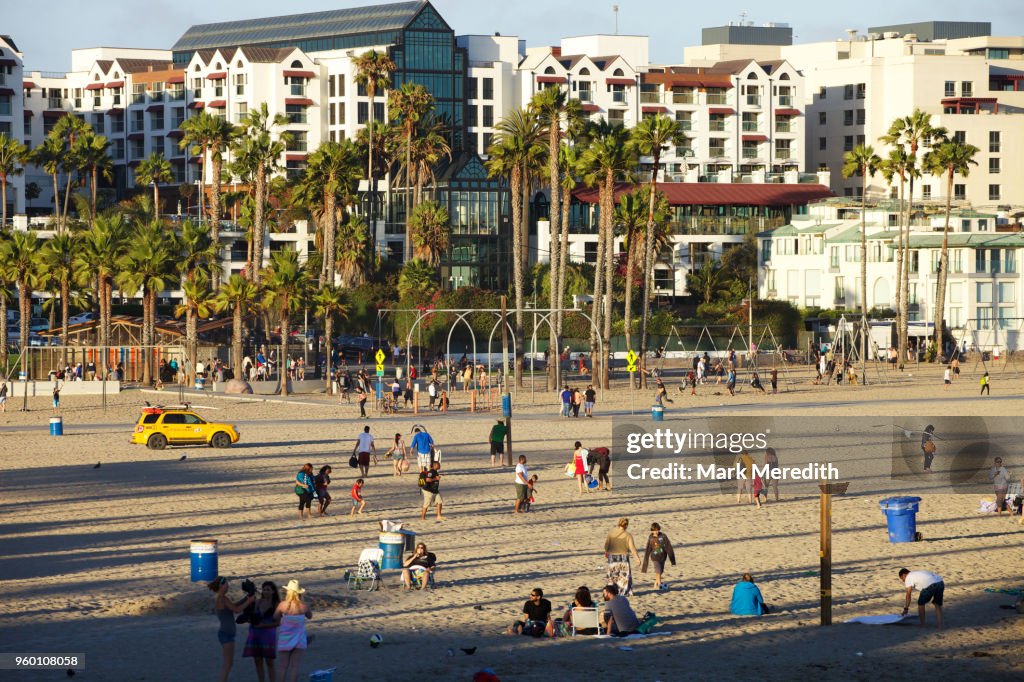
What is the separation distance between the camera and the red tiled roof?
105m

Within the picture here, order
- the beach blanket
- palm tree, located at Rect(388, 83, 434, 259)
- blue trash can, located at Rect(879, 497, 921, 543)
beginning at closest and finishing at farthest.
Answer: the beach blanket
blue trash can, located at Rect(879, 497, 921, 543)
palm tree, located at Rect(388, 83, 434, 259)

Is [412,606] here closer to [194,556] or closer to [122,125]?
[194,556]

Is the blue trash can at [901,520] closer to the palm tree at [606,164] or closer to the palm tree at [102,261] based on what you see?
the palm tree at [606,164]

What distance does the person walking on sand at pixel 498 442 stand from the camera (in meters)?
37.7

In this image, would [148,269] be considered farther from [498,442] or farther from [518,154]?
[498,442]

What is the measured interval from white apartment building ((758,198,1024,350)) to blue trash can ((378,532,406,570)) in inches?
2529

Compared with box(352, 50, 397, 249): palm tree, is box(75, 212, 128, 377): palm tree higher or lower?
lower

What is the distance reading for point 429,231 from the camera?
92188mm

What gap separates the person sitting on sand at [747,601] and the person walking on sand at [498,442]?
16.8 metres

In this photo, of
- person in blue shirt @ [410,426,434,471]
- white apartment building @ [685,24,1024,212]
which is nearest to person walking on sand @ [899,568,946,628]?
person in blue shirt @ [410,426,434,471]

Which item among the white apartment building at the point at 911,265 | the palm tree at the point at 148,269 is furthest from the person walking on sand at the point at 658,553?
the white apartment building at the point at 911,265

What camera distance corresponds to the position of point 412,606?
2162cm

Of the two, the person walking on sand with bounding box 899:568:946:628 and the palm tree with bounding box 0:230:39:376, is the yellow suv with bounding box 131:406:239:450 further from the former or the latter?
the palm tree with bounding box 0:230:39:376

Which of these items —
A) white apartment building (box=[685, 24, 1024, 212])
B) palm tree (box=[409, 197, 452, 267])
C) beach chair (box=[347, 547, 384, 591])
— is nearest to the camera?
beach chair (box=[347, 547, 384, 591])
